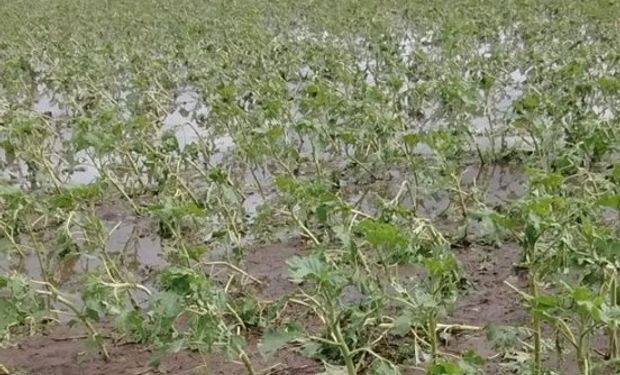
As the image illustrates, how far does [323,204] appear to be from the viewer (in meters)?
3.19

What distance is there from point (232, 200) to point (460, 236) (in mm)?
1195

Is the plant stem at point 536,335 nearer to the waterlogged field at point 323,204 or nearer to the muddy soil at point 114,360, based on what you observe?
the waterlogged field at point 323,204

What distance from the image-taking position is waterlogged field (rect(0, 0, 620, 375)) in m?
2.91

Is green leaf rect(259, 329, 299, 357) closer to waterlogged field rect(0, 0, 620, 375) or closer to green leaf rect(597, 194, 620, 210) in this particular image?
waterlogged field rect(0, 0, 620, 375)

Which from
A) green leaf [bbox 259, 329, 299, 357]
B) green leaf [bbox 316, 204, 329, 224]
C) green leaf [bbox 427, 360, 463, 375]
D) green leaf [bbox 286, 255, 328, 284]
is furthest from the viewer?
green leaf [bbox 316, 204, 329, 224]

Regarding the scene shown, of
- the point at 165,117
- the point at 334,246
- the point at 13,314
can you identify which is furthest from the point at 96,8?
the point at 13,314

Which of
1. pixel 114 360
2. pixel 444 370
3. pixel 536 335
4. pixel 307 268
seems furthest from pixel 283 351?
pixel 444 370

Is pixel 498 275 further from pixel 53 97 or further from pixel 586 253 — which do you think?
pixel 53 97

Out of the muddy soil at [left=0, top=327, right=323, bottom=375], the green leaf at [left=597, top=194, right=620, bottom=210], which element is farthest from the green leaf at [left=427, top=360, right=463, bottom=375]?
the muddy soil at [left=0, top=327, right=323, bottom=375]

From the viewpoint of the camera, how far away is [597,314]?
2.39 metres

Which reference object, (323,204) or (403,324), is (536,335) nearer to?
(403,324)

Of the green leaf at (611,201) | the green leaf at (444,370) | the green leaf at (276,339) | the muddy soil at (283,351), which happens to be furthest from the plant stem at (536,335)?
the green leaf at (276,339)

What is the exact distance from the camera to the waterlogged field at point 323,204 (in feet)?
9.55

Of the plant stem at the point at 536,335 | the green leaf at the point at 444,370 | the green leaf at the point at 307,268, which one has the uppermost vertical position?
the green leaf at the point at 307,268
